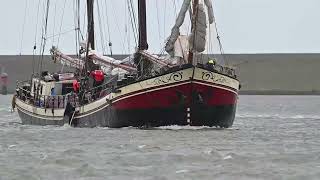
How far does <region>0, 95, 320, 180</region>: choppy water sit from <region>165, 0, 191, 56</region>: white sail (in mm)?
3700

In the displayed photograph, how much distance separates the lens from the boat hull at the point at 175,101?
2955cm

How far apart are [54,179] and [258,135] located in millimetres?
13825

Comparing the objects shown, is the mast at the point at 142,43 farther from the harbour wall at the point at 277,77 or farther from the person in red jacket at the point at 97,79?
the harbour wall at the point at 277,77

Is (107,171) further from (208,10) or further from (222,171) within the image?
(208,10)

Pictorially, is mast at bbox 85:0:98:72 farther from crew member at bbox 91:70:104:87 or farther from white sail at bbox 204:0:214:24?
white sail at bbox 204:0:214:24

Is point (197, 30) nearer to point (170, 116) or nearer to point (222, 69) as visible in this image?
point (222, 69)

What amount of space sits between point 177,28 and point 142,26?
12.4ft

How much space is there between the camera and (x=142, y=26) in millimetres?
34875

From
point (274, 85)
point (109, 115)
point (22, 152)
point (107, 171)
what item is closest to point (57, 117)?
point (109, 115)

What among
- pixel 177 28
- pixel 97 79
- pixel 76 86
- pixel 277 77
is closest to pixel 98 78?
pixel 97 79

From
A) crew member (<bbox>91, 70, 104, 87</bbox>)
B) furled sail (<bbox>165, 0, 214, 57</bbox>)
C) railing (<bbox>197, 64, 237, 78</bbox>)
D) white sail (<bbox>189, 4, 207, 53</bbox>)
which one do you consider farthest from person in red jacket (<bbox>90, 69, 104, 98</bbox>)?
white sail (<bbox>189, 4, 207, 53</bbox>)

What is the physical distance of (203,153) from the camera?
2073cm

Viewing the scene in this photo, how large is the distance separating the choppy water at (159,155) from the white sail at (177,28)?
370 cm

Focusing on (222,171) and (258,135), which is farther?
(258,135)
